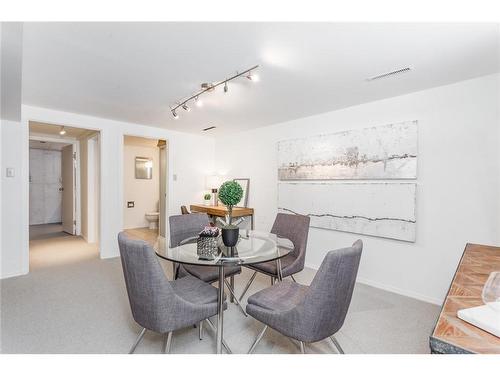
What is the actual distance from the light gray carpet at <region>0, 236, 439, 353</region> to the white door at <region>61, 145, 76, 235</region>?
291 cm

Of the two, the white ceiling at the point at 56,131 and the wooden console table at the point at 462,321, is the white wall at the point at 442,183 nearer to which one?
the wooden console table at the point at 462,321

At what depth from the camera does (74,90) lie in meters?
2.75

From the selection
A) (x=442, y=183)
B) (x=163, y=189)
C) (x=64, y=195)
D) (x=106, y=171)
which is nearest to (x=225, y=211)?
(x=163, y=189)

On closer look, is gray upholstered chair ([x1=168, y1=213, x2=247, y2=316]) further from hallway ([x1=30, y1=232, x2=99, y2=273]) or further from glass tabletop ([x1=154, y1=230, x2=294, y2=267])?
hallway ([x1=30, y1=232, x2=99, y2=273])

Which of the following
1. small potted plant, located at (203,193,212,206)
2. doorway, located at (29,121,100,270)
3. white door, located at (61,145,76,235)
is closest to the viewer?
doorway, located at (29,121,100,270)

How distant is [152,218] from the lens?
650cm

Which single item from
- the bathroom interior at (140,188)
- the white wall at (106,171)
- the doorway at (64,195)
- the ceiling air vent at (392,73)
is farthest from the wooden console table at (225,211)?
the ceiling air vent at (392,73)

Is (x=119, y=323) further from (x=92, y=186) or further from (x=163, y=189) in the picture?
(x=92, y=186)

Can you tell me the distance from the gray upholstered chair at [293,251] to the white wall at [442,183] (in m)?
1.00

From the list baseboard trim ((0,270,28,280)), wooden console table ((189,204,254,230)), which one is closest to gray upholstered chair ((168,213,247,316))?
wooden console table ((189,204,254,230))

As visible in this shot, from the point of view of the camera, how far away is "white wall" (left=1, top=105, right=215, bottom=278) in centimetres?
328

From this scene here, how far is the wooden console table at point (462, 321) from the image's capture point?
73 cm
